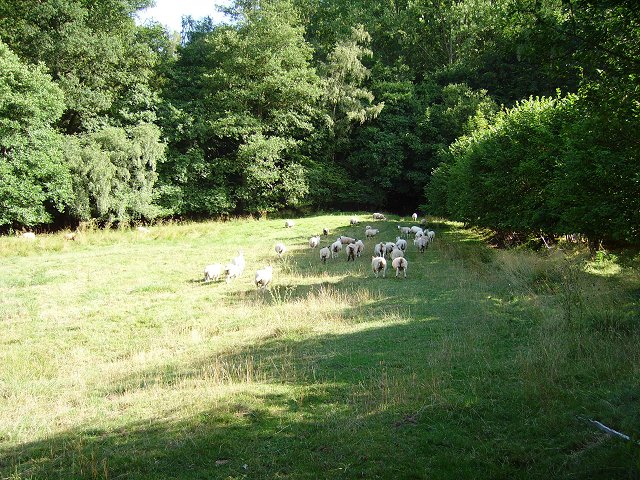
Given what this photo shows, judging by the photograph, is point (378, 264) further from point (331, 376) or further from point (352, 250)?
point (331, 376)

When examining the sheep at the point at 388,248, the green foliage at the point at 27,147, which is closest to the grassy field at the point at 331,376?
the sheep at the point at 388,248

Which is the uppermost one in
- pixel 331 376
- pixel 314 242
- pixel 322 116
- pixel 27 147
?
pixel 322 116

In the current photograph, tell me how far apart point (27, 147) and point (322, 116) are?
26931 mm

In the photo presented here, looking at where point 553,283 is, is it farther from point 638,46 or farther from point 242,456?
point 242,456

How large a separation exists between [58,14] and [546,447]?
3967cm

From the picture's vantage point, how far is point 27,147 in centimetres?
2812

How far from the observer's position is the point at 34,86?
91.9 ft

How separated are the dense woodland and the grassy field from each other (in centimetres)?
400

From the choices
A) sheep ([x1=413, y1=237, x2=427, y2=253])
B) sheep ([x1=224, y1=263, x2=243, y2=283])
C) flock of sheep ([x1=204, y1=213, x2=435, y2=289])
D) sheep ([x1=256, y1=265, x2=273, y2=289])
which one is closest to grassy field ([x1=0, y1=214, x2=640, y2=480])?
sheep ([x1=256, y1=265, x2=273, y2=289])

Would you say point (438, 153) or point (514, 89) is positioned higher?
point (514, 89)

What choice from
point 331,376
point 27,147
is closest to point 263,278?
point 331,376

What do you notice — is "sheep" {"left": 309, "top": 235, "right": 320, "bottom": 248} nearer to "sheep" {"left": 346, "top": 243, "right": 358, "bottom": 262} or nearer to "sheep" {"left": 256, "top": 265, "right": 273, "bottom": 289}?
"sheep" {"left": 346, "top": 243, "right": 358, "bottom": 262}

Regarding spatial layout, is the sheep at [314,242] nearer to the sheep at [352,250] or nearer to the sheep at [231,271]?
the sheep at [352,250]

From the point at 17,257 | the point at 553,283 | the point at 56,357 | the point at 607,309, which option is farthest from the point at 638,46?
the point at 17,257
